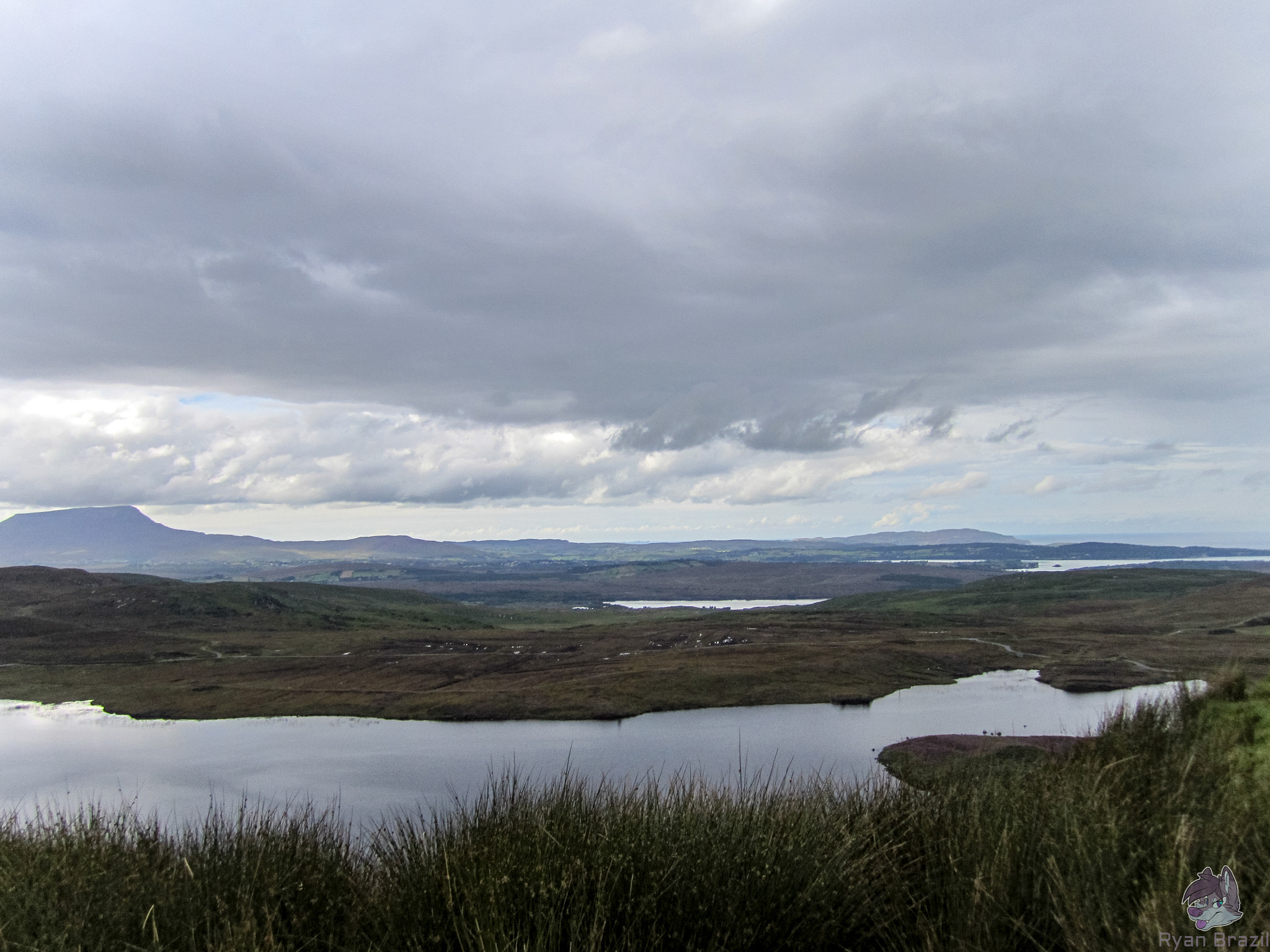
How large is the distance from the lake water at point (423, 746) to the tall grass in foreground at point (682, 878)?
81.2ft

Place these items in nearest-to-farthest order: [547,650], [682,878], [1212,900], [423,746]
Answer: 1. [1212,900]
2. [682,878]
3. [423,746]
4. [547,650]

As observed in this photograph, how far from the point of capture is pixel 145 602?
4754 inches

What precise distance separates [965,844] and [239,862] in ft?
26.5

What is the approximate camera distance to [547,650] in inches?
3649

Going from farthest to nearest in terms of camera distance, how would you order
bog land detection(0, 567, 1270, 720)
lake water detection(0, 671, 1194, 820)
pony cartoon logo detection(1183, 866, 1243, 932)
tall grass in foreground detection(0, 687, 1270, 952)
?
bog land detection(0, 567, 1270, 720) < lake water detection(0, 671, 1194, 820) < tall grass in foreground detection(0, 687, 1270, 952) < pony cartoon logo detection(1183, 866, 1243, 932)

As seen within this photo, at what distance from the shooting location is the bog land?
64.3 m

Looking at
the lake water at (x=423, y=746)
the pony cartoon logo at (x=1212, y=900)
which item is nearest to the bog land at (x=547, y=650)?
the lake water at (x=423, y=746)

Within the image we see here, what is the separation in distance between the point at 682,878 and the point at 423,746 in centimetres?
4639

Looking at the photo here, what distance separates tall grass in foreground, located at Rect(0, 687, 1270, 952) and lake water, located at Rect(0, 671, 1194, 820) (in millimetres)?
24749

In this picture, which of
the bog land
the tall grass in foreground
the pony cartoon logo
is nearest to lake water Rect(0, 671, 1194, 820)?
the bog land

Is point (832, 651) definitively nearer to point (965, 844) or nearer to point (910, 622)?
point (910, 622)

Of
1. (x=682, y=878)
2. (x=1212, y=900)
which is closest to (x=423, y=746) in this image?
(x=682, y=878)

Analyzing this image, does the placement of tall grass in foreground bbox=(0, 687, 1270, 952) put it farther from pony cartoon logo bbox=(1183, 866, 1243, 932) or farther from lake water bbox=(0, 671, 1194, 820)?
lake water bbox=(0, 671, 1194, 820)

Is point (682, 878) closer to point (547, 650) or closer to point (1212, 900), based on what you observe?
point (1212, 900)
